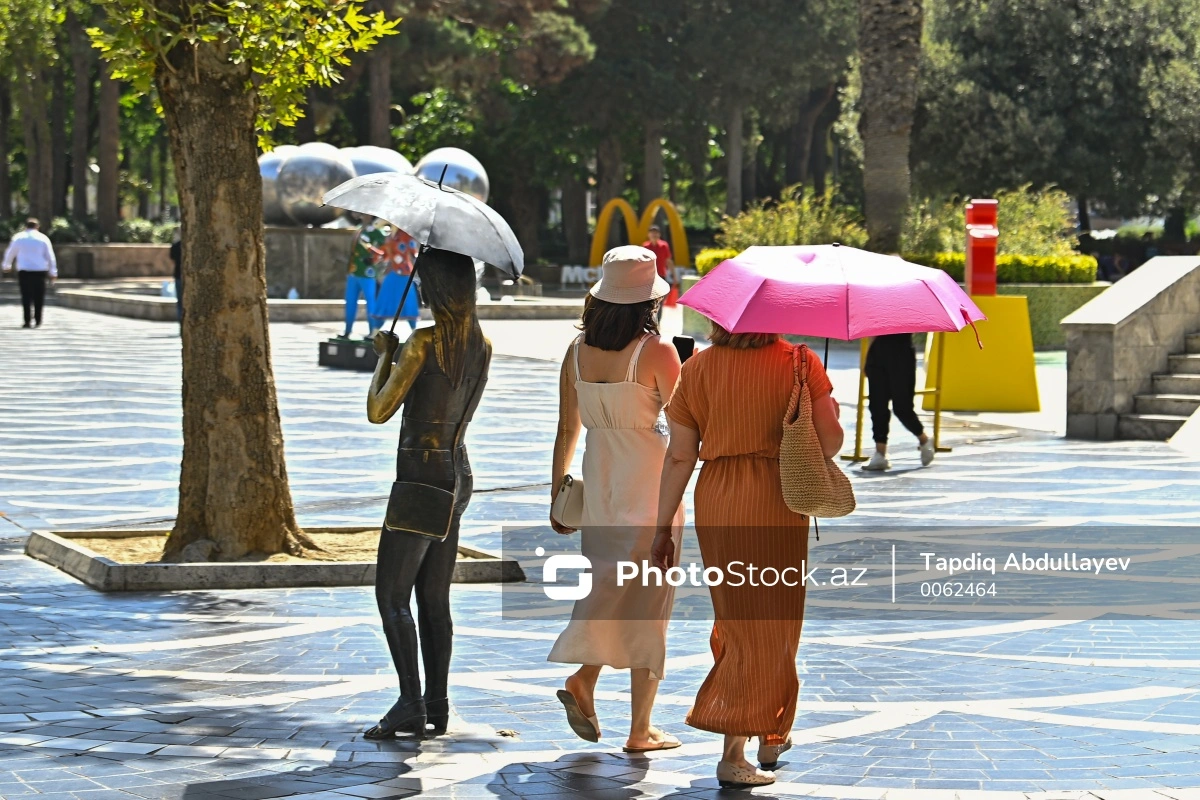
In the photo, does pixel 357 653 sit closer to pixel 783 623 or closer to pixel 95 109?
pixel 783 623

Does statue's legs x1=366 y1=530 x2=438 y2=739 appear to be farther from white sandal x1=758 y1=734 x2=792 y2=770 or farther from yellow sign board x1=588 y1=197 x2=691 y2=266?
yellow sign board x1=588 y1=197 x2=691 y2=266

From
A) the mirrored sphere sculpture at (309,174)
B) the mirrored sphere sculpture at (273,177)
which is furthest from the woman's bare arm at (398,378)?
the mirrored sphere sculpture at (273,177)

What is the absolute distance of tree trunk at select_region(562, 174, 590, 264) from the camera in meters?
53.5

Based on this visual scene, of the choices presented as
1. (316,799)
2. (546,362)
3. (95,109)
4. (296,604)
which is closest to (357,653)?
(296,604)

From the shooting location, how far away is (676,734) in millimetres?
6176

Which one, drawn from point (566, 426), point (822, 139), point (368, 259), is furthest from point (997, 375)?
point (822, 139)

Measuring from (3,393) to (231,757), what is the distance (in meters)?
13.4

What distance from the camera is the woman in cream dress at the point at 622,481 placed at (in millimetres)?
5863

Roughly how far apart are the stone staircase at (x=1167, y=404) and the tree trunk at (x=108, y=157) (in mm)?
33410

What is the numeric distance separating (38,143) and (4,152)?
19.4 ft

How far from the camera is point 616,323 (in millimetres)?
5988

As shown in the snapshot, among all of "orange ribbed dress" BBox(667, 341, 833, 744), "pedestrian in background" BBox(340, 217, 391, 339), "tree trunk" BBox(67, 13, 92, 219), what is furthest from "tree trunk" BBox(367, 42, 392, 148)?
"orange ribbed dress" BBox(667, 341, 833, 744)

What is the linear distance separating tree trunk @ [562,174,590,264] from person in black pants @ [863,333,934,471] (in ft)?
130

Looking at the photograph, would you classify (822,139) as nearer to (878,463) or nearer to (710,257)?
(710,257)
